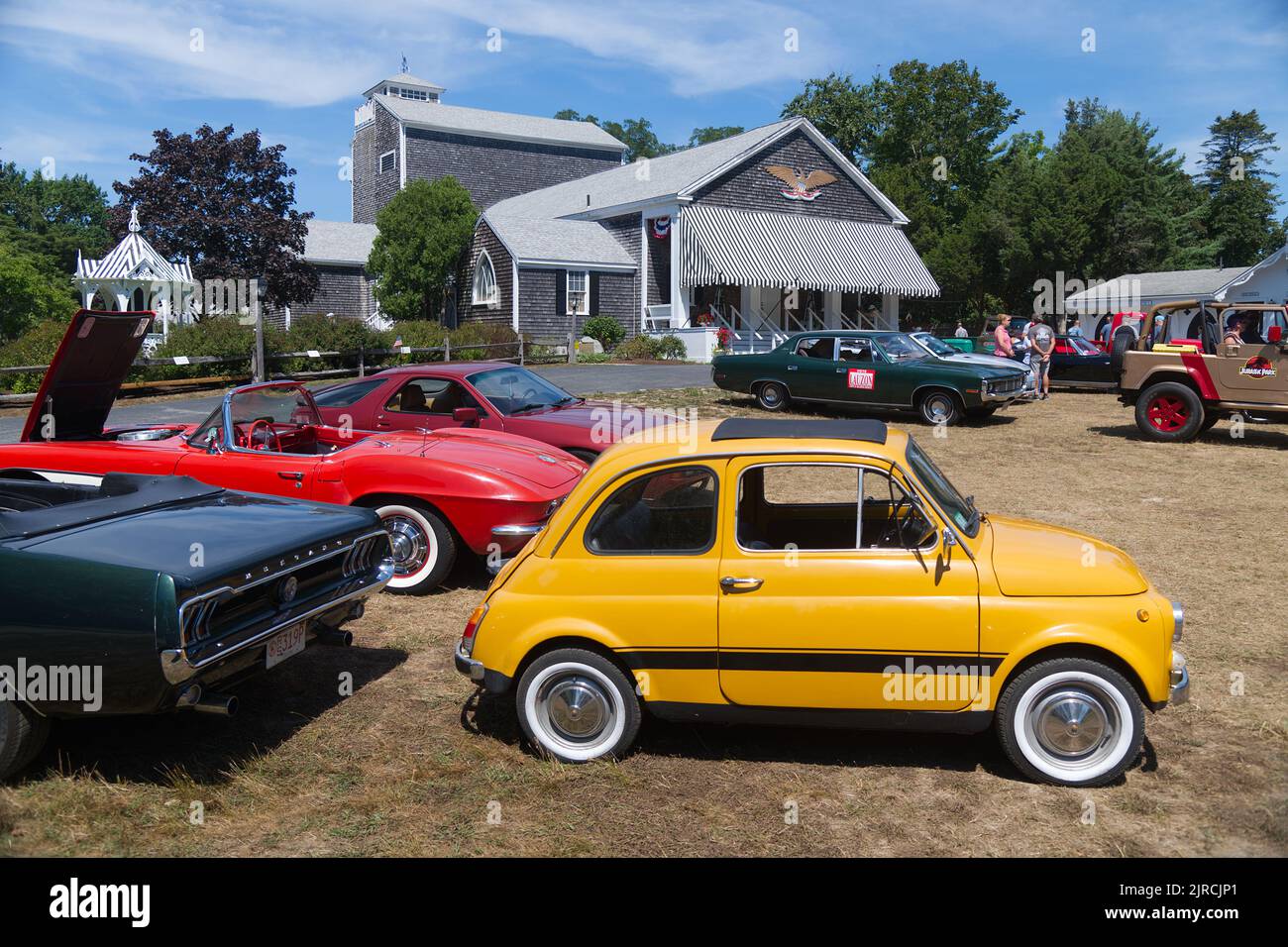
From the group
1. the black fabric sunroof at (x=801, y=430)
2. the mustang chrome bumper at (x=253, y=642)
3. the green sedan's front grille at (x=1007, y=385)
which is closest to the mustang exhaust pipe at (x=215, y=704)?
the mustang chrome bumper at (x=253, y=642)

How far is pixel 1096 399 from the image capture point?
1961 centimetres

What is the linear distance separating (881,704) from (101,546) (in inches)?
136

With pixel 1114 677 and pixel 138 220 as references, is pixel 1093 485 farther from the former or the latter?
pixel 138 220

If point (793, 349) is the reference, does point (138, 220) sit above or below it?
above

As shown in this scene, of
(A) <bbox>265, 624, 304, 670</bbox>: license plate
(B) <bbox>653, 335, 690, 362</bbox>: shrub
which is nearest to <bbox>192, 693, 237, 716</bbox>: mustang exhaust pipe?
(A) <bbox>265, 624, 304, 670</bbox>: license plate

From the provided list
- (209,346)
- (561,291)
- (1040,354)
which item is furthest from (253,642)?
(561,291)

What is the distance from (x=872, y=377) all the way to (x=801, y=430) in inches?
478

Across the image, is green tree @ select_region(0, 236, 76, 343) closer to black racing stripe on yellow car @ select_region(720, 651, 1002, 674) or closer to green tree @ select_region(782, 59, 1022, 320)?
green tree @ select_region(782, 59, 1022, 320)

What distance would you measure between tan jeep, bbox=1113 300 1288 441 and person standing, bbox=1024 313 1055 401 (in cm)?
431

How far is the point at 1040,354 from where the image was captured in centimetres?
1995

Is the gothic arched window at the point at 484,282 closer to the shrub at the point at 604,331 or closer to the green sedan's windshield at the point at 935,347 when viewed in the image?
the shrub at the point at 604,331

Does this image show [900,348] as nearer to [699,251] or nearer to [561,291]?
[699,251]

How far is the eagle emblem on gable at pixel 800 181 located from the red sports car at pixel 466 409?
25.8 meters
